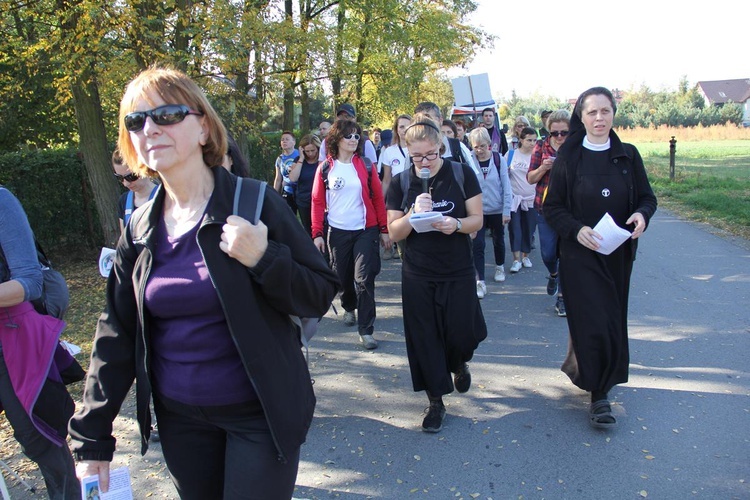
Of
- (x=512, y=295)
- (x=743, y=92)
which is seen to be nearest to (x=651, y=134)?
(x=512, y=295)

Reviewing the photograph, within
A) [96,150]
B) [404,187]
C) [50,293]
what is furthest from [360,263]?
[96,150]

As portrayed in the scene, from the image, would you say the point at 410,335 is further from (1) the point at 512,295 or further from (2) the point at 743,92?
(2) the point at 743,92

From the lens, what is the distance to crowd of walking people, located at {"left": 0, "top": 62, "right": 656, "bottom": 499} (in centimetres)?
186

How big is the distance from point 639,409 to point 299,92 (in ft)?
52.7

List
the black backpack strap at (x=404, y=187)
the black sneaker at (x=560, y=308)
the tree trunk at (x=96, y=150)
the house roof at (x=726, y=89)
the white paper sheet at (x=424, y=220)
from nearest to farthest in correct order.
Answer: the white paper sheet at (x=424, y=220) → the black backpack strap at (x=404, y=187) → the black sneaker at (x=560, y=308) → the tree trunk at (x=96, y=150) → the house roof at (x=726, y=89)

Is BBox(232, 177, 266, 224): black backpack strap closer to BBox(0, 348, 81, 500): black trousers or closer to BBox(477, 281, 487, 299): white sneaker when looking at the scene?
BBox(0, 348, 81, 500): black trousers

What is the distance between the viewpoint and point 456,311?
4.00 m

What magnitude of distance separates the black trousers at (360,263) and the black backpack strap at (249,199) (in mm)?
3749

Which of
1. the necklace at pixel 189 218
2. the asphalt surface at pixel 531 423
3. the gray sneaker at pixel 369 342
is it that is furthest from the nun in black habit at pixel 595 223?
the necklace at pixel 189 218

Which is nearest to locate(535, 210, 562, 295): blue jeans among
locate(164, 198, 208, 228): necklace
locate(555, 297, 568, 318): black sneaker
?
locate(555, 297, 568, 318): black sneaker

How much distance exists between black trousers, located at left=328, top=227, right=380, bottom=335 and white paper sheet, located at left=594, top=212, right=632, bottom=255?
7.90 ft

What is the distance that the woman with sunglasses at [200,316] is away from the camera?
5.99 feet

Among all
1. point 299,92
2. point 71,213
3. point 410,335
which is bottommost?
point 410,335

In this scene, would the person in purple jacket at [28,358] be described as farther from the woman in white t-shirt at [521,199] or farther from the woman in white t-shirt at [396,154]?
the woman in white t-shirt at [521,199]
